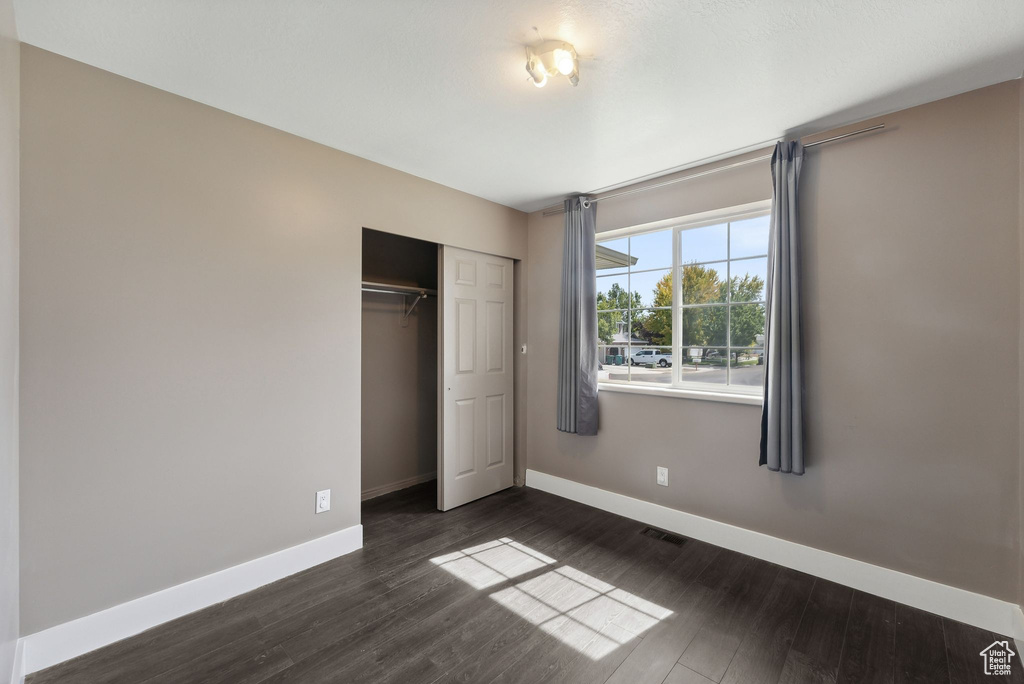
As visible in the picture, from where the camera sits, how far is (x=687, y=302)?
3.07 metres

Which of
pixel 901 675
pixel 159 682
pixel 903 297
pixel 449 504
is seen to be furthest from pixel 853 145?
pixel 159 682

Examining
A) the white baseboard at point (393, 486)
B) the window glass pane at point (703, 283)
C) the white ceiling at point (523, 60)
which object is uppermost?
the white ceiling at point (523, 60)

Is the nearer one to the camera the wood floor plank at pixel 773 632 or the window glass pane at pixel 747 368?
the wood floor plank at pixel 773 632

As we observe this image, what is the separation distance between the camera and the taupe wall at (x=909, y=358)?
77.5 inches

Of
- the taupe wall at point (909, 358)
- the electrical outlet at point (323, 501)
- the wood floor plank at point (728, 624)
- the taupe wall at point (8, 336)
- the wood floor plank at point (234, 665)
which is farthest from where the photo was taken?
the electrical outlet at point (323, 501)

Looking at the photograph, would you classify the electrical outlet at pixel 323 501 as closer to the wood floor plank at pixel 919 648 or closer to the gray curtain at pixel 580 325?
the gray curtain at pixel 580 325

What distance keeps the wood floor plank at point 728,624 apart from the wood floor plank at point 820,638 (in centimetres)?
20

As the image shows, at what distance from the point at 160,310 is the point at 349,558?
170 cm

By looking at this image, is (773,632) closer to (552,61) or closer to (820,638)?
(820,638)

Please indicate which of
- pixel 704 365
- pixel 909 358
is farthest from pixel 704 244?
pixel 909 358

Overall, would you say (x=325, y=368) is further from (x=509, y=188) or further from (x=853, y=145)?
(x=853, y=145)

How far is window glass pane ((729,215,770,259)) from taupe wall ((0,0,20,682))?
3.37m

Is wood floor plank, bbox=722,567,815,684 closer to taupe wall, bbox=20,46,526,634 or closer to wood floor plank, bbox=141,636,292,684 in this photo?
wood floor plank, bbox=141,636,292,684

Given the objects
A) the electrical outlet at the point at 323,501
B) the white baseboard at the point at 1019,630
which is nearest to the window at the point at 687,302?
the white baseboard at the point at 1019,630
